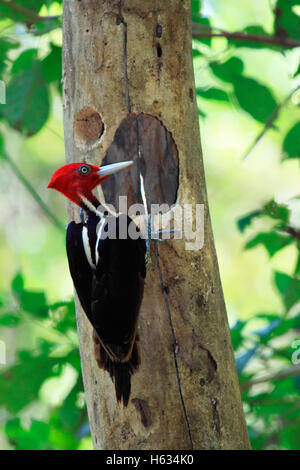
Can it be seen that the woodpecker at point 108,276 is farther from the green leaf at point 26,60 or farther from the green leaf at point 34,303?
the green leaf at point 26,60

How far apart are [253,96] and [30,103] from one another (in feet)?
4.28

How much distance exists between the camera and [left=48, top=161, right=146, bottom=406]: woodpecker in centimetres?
241

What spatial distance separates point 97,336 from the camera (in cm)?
259

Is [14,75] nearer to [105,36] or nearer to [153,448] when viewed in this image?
[105,36]

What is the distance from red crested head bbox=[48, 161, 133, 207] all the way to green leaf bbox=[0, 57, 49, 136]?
984 mm

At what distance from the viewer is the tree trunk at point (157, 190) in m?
2.52

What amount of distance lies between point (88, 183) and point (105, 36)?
72 centimetres

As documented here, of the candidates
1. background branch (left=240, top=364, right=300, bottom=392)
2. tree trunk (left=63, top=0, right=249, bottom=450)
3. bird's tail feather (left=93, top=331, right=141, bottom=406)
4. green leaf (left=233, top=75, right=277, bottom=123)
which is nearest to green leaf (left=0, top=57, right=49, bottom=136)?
tree trunk (left=63, top=0, right=249, bottom=450)

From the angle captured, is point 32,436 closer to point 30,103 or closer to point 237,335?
point 237,335

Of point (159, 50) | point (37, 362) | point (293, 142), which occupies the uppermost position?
point (159, 50)

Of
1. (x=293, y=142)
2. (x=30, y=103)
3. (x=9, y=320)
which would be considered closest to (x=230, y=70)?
(x=293, y=142)

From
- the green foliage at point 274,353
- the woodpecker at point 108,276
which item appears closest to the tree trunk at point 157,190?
the woodpecker at point 108,276

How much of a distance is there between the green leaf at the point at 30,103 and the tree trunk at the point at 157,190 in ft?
2.22

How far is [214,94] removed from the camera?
3465 mm
